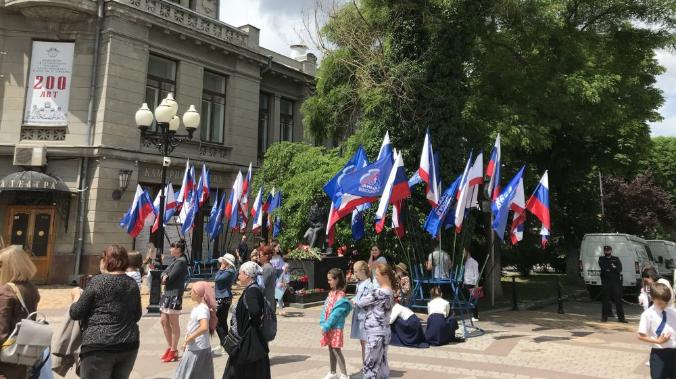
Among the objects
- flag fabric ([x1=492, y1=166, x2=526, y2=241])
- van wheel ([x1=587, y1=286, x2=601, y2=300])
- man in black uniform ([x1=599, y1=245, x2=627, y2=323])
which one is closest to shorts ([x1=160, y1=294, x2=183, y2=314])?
flag fabric ([x1=492, y1=166, x2=526, y2=241])

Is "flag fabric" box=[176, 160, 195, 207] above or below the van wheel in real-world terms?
above

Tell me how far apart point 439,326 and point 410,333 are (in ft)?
1.88

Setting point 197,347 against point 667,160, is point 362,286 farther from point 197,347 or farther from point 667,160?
point 667,160

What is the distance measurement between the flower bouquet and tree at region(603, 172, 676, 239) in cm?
2367

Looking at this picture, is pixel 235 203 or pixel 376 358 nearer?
pixel 376 358

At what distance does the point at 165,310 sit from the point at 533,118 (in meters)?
12.2

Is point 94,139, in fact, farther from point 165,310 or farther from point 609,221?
point 609,221

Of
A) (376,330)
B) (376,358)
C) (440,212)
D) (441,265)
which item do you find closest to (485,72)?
(440,212)

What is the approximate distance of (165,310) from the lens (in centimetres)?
784

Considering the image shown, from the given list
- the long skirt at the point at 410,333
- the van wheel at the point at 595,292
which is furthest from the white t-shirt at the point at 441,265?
the van wheel at the point at 595,292

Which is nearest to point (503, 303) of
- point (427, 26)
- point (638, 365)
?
point (638, 365)

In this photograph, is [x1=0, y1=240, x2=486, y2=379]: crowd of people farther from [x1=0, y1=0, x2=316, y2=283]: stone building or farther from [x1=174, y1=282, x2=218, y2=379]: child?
[x1=0, y1=0, x2=316, y2=283]: stone building

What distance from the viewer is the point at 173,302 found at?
7.90 meters

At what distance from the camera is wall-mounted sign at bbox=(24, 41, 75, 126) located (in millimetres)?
18344
